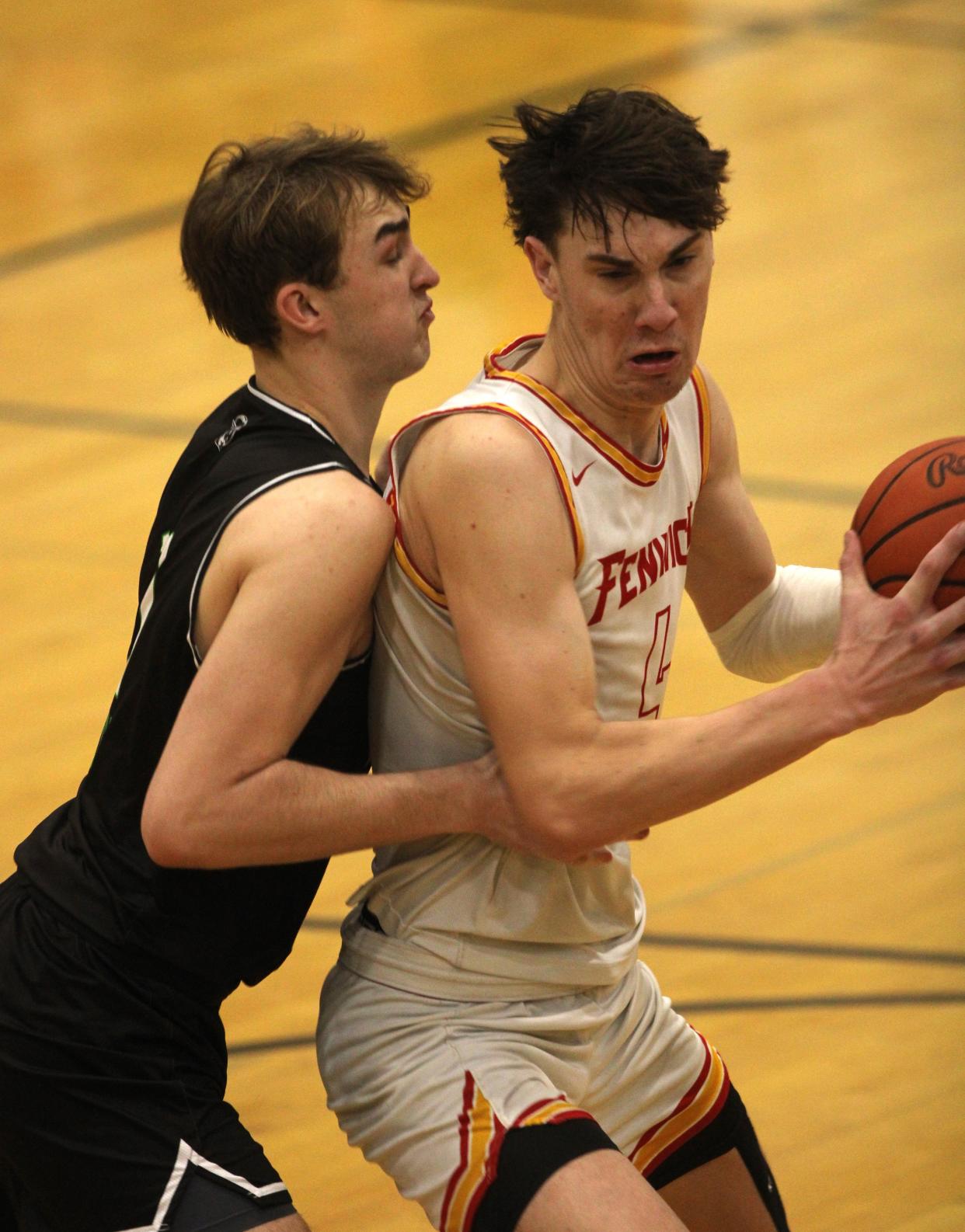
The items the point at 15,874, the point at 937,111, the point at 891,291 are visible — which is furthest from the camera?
the point at 937,111

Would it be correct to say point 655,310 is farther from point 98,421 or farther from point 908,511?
point 98,421

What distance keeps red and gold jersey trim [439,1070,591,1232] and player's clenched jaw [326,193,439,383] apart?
1.15m

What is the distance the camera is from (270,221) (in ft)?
11.0

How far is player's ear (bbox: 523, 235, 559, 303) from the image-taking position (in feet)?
10.7

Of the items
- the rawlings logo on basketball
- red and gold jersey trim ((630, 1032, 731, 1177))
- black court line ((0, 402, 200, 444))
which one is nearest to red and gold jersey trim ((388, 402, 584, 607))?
the rawlings logo on basketball

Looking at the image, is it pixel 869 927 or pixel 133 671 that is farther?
pixel 869 927

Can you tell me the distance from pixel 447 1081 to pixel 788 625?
108 centimetres

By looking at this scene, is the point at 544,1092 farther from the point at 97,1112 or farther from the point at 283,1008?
the point at 283,1008

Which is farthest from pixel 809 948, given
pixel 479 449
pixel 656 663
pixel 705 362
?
pixel 705 362

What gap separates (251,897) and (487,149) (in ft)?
28.4

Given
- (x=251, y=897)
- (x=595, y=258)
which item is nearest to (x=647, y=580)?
(x=595, y=258)

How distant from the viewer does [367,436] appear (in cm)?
342

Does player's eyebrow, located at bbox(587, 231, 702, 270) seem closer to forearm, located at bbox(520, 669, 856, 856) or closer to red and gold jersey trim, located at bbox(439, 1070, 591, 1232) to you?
forearm, located at bbox(520, 669, 856, 856)

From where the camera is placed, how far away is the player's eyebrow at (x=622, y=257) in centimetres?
314
